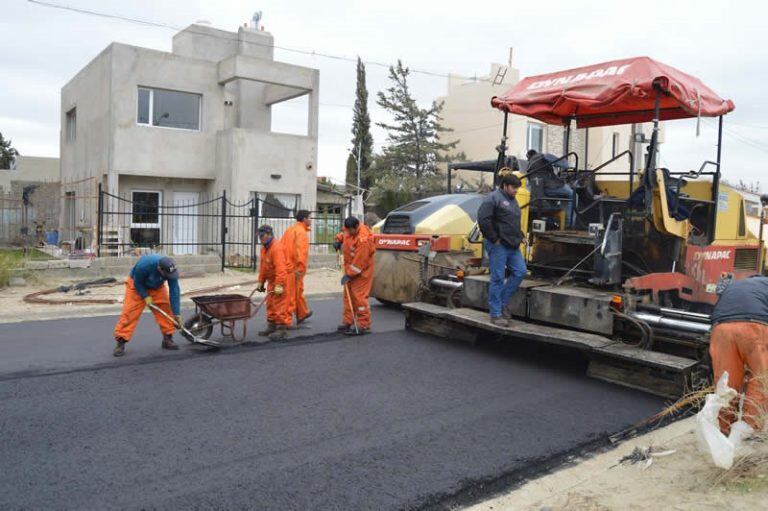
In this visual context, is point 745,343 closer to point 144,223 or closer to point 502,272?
point 502,272

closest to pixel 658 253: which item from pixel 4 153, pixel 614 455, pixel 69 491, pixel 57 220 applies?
pixel 614 455

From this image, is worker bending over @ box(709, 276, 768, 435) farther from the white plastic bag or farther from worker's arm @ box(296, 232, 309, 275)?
worker's arm @ box(296, 232, 309, 275)

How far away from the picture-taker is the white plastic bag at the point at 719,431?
3.78 meters

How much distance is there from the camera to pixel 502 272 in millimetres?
7227

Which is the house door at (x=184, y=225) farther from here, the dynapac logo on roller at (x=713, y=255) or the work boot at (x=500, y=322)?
the dynapac logo on roller at (x=713, y=255)

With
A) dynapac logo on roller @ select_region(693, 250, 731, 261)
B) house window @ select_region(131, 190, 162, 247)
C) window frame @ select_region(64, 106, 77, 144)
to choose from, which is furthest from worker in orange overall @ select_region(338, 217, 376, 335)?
→ window frame @ select_region(64, 106, 77, 144)

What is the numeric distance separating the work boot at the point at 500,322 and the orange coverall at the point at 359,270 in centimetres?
190

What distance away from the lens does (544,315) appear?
23.5 ft

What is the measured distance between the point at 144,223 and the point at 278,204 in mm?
3707

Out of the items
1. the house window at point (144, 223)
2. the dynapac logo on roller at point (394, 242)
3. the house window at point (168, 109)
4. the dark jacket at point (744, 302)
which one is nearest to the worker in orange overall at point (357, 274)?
the dynapac logo on roller at point (394, 242)

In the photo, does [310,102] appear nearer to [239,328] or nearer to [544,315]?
[239,328]

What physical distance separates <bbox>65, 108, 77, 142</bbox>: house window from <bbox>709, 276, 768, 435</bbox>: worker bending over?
70.0 feet

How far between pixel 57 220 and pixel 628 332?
73.2 feet

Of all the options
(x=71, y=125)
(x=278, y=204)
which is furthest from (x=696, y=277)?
(x=71, y=125)
